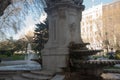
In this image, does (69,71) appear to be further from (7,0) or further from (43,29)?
(43,29)

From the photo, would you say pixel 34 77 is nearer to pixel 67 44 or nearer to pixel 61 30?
pixel 67 44

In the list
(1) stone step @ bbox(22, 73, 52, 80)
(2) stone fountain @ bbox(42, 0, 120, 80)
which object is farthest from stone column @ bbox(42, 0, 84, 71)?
(1) stone step @ bbox(22, 73, 52, 80)

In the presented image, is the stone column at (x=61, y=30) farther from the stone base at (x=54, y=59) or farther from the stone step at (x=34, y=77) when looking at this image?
the stone step at (x=34, y=77)

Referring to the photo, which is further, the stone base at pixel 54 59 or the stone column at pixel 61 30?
the stone column at pixel 61 30

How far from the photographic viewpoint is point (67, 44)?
1069 centimetres

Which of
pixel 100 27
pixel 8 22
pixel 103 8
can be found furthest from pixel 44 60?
pixel 103 8

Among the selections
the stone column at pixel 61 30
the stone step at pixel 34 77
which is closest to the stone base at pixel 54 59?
the stone column at pixel 61 30

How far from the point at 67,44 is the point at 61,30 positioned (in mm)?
656

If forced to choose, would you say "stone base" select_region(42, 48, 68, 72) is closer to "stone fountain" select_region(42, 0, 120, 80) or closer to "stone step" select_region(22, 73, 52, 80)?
"stone fountain" select_region(42, 0, 120, 80)

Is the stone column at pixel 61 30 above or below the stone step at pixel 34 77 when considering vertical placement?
above

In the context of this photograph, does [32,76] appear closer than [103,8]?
Yes

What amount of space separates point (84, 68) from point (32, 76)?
2.03m

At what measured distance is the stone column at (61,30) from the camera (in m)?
10.6

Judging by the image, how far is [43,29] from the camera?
113 ft
